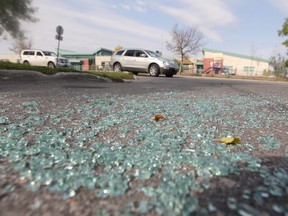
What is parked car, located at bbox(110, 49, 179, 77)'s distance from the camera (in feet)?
40.2

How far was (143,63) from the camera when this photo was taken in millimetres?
12969

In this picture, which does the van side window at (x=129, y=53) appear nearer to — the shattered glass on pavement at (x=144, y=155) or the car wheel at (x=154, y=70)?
the car wheel at (x=154, y=70)

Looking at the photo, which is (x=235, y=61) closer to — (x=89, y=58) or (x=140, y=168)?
(x=89, y=58)

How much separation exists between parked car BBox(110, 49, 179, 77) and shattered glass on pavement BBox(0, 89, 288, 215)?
34.0ft

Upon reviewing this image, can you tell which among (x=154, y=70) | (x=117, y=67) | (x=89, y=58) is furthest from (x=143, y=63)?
(x=89, y=58)

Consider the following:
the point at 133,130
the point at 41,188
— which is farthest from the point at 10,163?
the point at 133,130

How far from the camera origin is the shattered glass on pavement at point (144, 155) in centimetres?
86

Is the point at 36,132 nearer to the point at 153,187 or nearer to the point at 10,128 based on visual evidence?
the point at 10,128

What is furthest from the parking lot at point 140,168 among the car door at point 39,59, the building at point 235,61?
the building at point 235,61

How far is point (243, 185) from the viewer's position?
919mm

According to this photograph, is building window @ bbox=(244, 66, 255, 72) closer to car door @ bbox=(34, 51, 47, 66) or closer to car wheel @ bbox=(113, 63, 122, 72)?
car door @ bbox=(34, 51, 47, 66)

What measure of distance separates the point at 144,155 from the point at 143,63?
1206cm

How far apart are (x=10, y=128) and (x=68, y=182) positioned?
95 cm

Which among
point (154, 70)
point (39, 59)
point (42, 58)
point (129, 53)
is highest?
point (129, 53)
